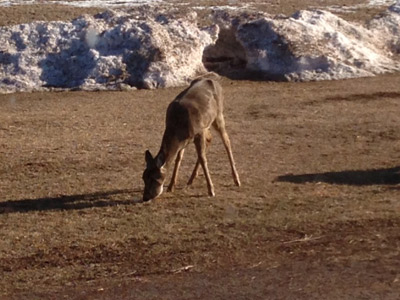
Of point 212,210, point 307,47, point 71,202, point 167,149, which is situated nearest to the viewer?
point 212,210

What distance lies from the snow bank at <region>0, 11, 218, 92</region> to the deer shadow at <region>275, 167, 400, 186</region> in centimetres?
925

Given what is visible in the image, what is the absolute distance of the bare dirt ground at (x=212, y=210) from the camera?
9625 millimetres

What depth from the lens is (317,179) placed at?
45.5 ft

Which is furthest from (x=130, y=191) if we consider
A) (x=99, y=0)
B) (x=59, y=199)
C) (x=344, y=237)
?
(x=99, y=0)

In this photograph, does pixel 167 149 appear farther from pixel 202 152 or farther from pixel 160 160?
pixel 202 152

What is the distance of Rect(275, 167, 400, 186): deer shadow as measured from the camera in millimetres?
13617

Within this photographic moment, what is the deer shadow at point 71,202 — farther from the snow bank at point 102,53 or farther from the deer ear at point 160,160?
the snow bank at point 102,53

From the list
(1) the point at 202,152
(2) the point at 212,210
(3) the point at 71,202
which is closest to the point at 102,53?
(1) the point at 202,152

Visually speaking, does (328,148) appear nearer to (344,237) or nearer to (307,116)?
(307,116)

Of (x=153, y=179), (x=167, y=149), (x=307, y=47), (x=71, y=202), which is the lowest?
(x=307, y=47)

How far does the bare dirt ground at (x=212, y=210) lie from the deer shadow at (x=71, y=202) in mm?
26

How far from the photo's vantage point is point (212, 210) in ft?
40.4

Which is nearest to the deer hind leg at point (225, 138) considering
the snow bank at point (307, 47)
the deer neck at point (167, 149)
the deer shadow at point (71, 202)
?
the deer neck at point (167, 149)

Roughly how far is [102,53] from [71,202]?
11.7 metres
